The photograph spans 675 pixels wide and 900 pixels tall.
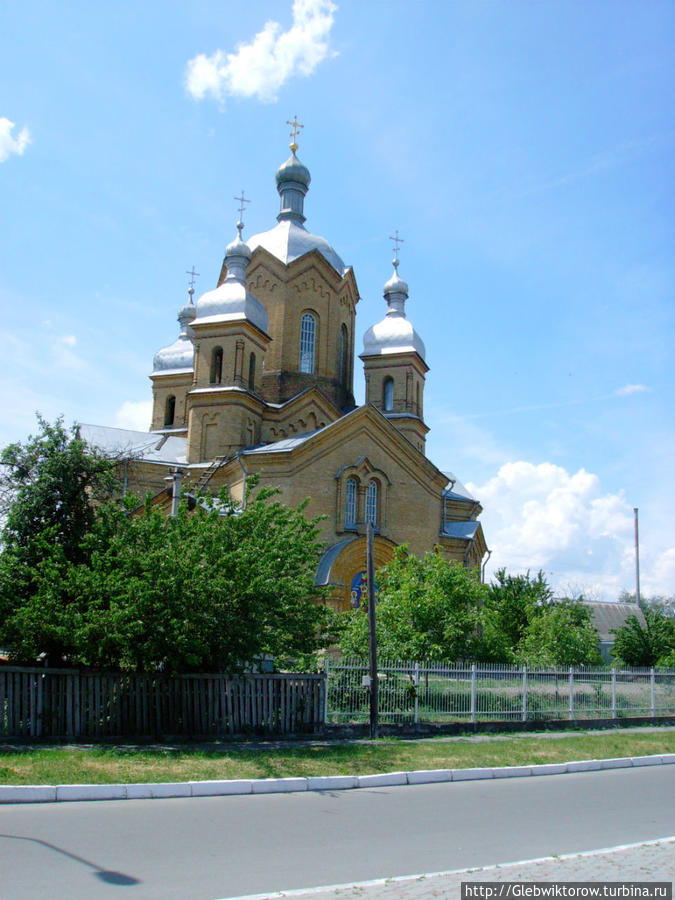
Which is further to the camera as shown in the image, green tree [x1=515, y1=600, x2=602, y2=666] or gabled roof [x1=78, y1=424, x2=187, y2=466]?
gabled roof [x1=78, y1=424, x2=187, y2=466]

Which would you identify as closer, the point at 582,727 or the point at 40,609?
the point at 40,609

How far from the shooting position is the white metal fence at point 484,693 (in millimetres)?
15758

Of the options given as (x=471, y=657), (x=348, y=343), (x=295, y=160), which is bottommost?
(x=471, y=657)

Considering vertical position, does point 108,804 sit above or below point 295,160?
below

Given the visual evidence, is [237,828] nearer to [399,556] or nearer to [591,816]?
[591,816]

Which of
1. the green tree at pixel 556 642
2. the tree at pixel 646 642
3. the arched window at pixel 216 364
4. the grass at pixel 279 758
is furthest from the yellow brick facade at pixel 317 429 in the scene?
the grass at pixel 279 758

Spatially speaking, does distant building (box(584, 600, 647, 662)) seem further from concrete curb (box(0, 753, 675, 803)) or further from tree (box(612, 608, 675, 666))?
concrete curb (box(0, 753, 675, 803))

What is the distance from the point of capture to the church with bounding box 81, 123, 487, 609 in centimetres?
2698

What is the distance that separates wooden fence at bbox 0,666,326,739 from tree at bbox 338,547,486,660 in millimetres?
4345

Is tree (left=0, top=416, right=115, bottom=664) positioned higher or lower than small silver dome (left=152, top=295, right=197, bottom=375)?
lower

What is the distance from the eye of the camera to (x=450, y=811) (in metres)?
8.70

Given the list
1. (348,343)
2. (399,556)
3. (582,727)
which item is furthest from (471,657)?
(348,343)

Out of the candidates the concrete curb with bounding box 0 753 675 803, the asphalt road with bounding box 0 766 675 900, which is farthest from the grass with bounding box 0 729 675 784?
the asphalt road with bounding box 0 766 675 900

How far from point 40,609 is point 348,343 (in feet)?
80.4
